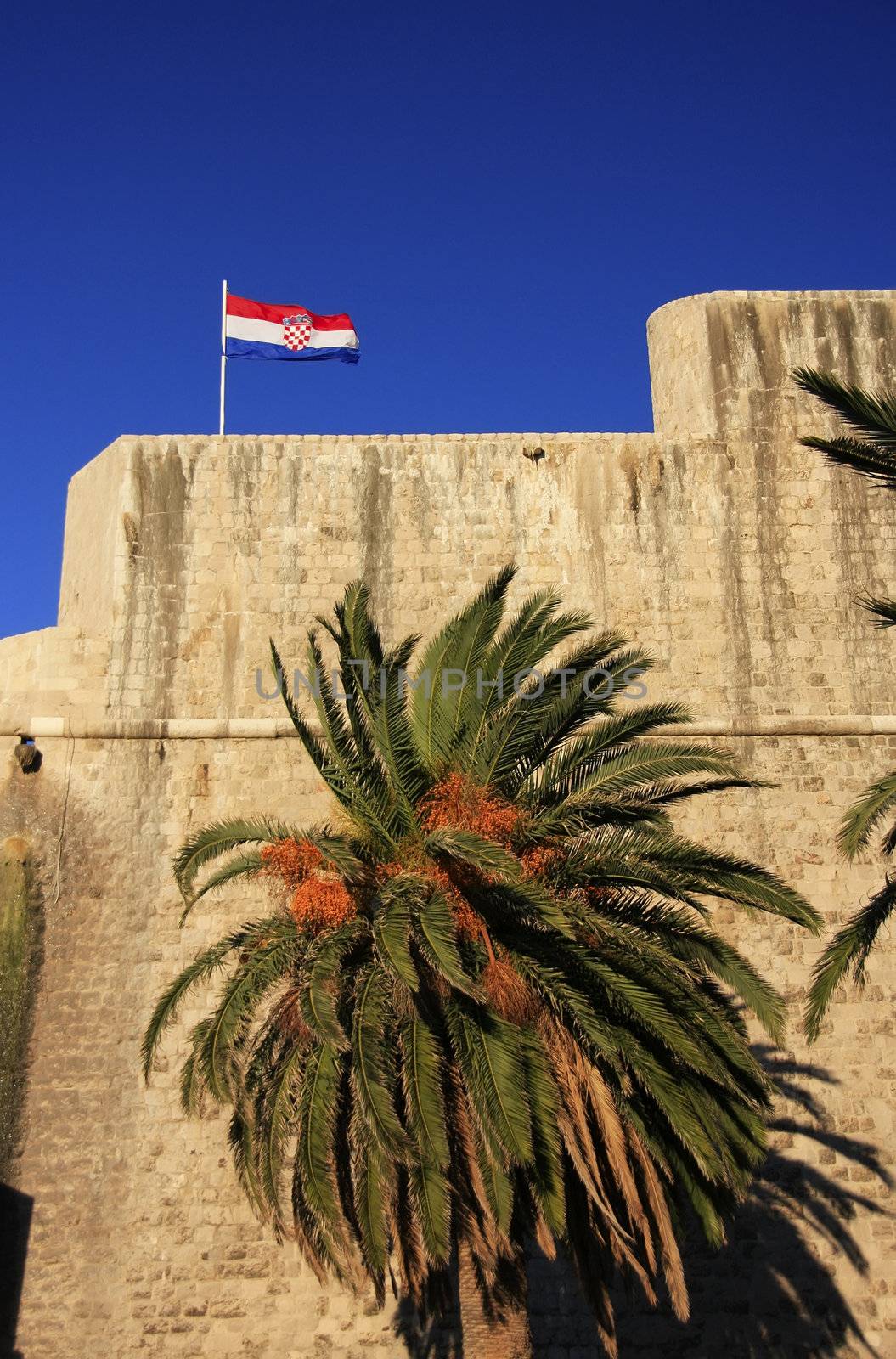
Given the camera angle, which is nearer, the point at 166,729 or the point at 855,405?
the point at 855,405

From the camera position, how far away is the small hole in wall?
410 inches

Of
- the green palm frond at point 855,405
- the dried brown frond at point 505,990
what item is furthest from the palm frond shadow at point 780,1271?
the green palm frond at point 855,405

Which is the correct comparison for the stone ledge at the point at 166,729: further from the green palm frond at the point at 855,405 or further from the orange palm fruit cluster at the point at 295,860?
the green palm frond at the point at 855,405

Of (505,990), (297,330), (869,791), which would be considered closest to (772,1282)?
(505,990)

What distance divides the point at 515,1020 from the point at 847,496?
6782 mm

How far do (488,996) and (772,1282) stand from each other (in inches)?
188

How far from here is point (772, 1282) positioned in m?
9.58

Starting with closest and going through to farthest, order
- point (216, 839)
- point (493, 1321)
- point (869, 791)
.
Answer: point (869, 791) → point (493, 1321) → point (216, 839)

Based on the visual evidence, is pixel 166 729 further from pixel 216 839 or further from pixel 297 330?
pixel 297 330

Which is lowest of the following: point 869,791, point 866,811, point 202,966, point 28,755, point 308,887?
point 202,966

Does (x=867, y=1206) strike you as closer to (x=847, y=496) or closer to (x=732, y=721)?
(x=732, y=721)

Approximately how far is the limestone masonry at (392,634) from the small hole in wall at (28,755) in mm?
73

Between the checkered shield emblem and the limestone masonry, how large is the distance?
127 cm

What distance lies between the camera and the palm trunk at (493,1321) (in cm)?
700
